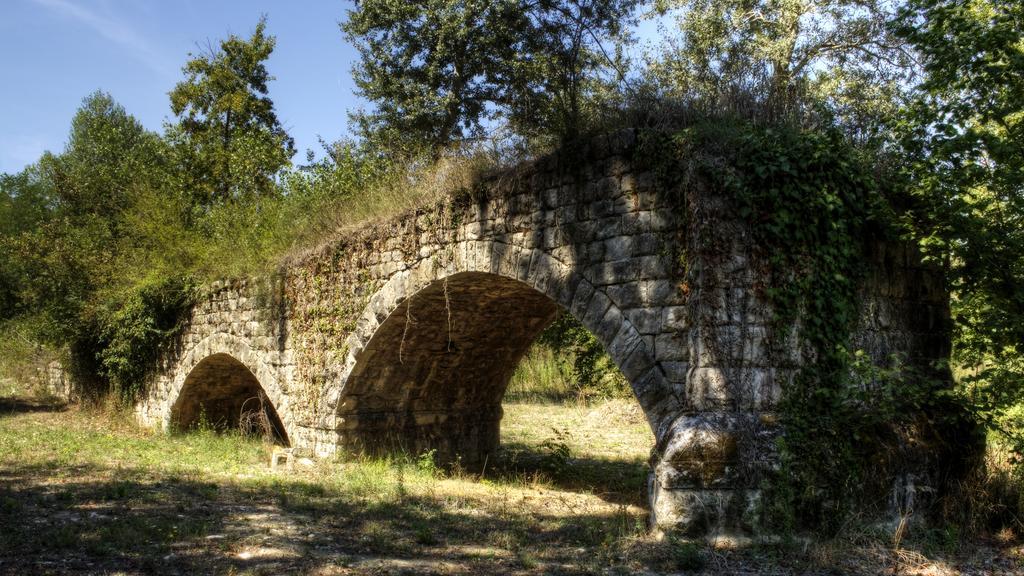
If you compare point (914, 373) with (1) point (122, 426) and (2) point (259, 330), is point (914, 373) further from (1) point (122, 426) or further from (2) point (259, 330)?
(1) point (122, 426)

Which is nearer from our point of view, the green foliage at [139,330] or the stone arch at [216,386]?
the stone arch at [216,386]

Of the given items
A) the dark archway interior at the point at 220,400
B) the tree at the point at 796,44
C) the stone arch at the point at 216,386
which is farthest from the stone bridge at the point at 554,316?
the tree at the point at 796,44

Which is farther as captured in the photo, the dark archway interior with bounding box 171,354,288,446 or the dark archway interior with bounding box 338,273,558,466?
the dark archway interior with bounding box 171,354,288,446

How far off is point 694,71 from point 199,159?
13828 millimetres

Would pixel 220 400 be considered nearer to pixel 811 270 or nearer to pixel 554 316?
pixel 554 316

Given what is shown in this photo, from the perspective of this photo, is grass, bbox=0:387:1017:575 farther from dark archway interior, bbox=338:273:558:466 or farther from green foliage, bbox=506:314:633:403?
green foliage, bbox=506:314:633:403

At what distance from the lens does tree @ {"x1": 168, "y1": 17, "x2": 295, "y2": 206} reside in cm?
2073

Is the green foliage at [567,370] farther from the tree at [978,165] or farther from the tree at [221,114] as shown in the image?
the tree at [221,114]

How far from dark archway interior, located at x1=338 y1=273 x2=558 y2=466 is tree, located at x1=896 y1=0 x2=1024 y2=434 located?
3.87 meters

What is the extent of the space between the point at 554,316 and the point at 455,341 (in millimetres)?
1296

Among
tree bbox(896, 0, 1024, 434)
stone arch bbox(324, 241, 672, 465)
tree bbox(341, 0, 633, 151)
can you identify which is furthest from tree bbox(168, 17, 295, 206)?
tree bbox(896, 0, 1024, 434)

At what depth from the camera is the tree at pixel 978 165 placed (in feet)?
16.5

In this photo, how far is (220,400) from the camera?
13.4 meters

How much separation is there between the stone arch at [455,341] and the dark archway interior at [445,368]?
0.05ft
